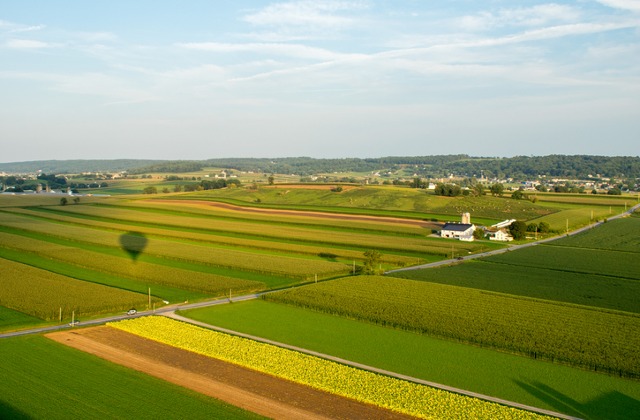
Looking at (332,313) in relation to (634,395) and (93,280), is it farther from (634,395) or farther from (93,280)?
(93,280)

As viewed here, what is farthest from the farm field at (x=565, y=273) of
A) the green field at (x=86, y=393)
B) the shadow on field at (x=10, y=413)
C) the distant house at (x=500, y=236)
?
the shadow on field at (x=10, y=413)

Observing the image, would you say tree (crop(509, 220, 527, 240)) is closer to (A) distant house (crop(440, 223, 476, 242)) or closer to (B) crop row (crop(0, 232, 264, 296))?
(A) distant house (crop(440, 223, 476, 242))

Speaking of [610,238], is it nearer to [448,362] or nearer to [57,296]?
[448,362]

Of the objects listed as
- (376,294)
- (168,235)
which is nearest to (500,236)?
(376,294)

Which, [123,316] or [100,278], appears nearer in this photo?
[123,316]

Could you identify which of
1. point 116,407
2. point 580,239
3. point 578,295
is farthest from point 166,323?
point 580,239

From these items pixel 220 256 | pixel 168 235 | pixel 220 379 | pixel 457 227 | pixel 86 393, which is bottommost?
pixel 220 379
